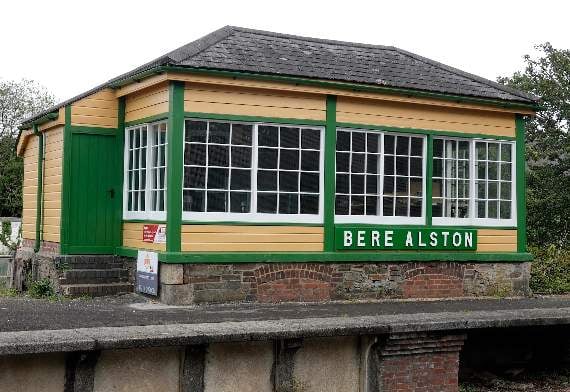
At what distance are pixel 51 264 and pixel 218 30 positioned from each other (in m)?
4.69

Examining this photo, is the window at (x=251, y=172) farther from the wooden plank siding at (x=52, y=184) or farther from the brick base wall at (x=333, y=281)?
the wooden plank siding at (x=52, y=184)

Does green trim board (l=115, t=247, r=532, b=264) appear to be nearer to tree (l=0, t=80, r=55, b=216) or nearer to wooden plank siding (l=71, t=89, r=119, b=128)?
wooden plank siding (l=71, t=89, r=119, b=128)

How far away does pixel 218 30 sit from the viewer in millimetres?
13336

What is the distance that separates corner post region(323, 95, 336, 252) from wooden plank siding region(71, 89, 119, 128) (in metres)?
3.47

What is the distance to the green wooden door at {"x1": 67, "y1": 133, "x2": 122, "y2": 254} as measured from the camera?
12.9 metres

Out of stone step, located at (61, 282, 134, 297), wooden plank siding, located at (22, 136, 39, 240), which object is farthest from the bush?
wooden plank siding, located at (22, 136, 39, 240)

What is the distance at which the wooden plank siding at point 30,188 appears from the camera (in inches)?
583

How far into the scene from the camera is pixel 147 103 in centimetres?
1238

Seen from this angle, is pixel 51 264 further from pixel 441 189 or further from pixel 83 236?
pixel 441 189

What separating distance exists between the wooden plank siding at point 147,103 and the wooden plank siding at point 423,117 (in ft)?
9.09

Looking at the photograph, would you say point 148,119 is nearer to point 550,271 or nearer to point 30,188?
point 30,188

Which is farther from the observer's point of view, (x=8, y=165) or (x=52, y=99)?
(x=52, y=99)

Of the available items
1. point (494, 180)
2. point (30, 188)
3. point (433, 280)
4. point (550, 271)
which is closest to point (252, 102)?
point (433, 280)

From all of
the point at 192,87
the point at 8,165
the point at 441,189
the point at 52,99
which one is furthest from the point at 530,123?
the point at 52,99
